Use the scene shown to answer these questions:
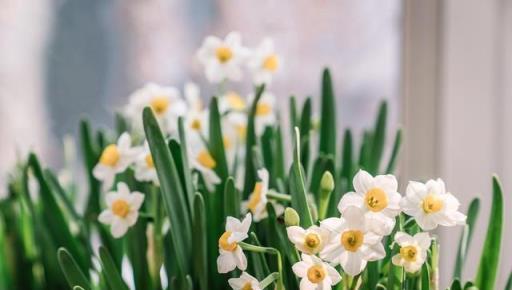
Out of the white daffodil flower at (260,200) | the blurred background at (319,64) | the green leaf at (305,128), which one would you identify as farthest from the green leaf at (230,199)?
the blurred background at (319,64)

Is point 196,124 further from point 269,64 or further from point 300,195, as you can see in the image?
point 300,195

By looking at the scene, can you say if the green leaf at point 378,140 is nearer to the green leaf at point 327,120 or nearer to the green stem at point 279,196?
the green leaf at point 327,120

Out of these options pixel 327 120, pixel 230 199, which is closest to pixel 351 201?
pixel 230 199

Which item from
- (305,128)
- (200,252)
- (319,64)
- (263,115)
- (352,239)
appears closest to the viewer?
(352,239)

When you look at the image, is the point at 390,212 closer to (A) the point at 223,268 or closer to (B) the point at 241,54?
(A) the point at 223,268

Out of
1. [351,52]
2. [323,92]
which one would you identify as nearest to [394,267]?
[323,92]

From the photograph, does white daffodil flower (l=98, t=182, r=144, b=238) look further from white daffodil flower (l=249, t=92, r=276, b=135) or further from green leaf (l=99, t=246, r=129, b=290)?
white daffodil flower (l=249, t=92, r=276, b=135)

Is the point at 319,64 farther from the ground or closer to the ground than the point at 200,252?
farther from the ground
